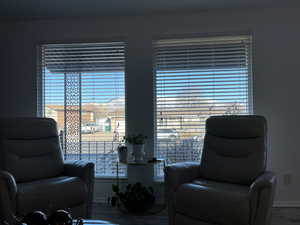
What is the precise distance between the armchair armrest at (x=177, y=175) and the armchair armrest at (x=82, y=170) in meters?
0.78

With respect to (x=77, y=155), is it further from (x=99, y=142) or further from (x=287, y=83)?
(x=287, y=83)

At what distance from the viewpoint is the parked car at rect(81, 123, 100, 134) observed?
324cm

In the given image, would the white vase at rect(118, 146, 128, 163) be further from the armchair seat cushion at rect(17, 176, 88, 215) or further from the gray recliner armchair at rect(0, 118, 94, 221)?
the armchair seat cushion at rect(17, 176, 88, 215)

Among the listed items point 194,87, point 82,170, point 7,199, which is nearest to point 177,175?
point 82,170

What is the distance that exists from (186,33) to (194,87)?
27.3 inches

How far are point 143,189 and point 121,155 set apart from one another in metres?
0.47

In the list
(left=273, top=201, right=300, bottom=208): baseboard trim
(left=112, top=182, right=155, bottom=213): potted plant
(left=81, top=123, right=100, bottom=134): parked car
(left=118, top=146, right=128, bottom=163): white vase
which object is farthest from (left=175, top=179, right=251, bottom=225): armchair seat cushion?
(left=81, top=123, right=100, bottom=134): parked car

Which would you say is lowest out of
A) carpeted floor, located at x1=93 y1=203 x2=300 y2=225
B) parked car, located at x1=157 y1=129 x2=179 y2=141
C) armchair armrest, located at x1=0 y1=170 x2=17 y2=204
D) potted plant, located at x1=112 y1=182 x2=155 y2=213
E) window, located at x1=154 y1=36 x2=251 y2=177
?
carpeted floor, located at x1=93 y1=203 x2=300 y2=225

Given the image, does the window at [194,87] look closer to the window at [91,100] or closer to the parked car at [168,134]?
the parked car at [168,134]

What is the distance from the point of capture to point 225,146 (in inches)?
97.0

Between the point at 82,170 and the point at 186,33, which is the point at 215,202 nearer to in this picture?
the point at 82,170

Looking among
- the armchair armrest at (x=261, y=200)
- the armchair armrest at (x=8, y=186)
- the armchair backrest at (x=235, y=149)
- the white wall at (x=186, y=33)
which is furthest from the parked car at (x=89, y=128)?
the armchair armrest at (x=261, y=200)

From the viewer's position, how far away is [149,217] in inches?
103

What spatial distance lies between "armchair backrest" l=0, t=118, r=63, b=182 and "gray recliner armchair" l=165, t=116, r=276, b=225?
4.15 feet
